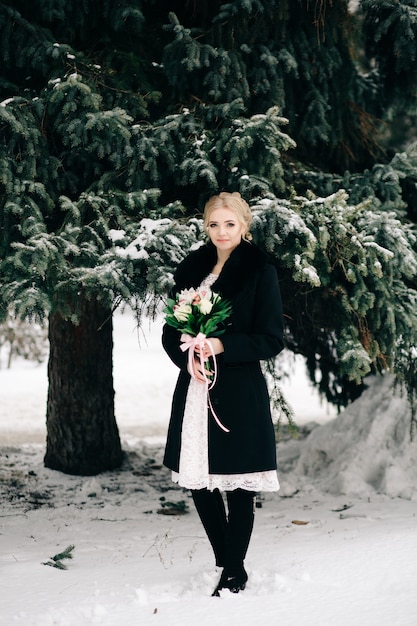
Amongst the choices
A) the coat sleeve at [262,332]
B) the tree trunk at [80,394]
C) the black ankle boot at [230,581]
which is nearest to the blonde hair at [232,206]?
the coat sleeve at [262,332]

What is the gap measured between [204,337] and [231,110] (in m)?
2.26

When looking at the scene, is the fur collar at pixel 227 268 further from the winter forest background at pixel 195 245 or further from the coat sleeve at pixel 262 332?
the winter forest background at pixel 195 245

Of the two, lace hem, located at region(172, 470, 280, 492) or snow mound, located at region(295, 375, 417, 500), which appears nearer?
lace hem, located at region(172, 470, 280, 492)

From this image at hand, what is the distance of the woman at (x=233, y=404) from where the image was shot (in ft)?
11.9

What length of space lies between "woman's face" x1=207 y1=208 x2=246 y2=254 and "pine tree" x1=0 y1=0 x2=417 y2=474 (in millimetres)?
849

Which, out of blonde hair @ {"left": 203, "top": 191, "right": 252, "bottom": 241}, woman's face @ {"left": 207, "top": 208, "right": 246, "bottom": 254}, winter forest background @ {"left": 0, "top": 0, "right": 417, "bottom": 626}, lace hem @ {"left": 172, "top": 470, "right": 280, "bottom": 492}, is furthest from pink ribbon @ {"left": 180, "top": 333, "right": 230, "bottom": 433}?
winter forest background @ {"left": 0, "top": 0, "right": 417, "bottom": 626}

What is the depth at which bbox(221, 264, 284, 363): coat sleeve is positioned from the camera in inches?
141

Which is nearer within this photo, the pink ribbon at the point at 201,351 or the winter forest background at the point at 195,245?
the pink ribbon at the point at 201,351

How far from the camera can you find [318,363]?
8305 millimetres

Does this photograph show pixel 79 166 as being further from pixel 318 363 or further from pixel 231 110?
pixel 318 363

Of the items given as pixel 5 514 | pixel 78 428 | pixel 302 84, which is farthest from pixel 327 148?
pixel 5 514

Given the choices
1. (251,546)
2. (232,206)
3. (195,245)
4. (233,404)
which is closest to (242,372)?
(233,404)

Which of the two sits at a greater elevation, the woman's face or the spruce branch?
the woman's face

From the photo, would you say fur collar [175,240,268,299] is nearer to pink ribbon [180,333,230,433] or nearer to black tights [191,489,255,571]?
pink ribbon [180,333,230,433]
